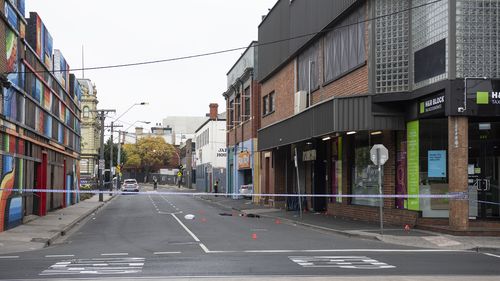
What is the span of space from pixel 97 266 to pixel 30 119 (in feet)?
42.8

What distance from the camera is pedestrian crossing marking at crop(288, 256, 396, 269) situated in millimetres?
11711

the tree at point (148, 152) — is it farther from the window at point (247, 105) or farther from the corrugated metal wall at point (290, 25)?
the corrugated metal wall at point (290, 25)

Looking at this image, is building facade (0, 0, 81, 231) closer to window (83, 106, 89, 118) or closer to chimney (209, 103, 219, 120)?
chimney (209, 103, 219, 120)

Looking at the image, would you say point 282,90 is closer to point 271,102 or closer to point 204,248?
point 271,102

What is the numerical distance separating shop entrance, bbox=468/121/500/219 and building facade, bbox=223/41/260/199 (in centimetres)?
2249

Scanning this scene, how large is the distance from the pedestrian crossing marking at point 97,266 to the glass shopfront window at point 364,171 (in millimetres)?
11815

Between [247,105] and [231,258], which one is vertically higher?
[247,105]

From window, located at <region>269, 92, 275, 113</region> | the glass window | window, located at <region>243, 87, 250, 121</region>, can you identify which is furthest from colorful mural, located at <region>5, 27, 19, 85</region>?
window, located at <region>243, 87, 250, 121</region>

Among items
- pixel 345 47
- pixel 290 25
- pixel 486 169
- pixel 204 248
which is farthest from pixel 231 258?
pixel 290 25

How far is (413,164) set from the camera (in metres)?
19.3

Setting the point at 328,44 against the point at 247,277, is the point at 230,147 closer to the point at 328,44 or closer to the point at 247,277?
the point at 328,44

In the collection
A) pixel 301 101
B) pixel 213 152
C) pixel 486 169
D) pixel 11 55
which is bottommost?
pixel 486 169

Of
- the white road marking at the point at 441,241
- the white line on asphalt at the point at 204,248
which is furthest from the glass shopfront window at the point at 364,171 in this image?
the white line on asphalt at the point at 204,248

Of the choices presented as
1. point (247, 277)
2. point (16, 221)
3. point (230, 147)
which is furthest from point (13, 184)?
point (230, 147)
